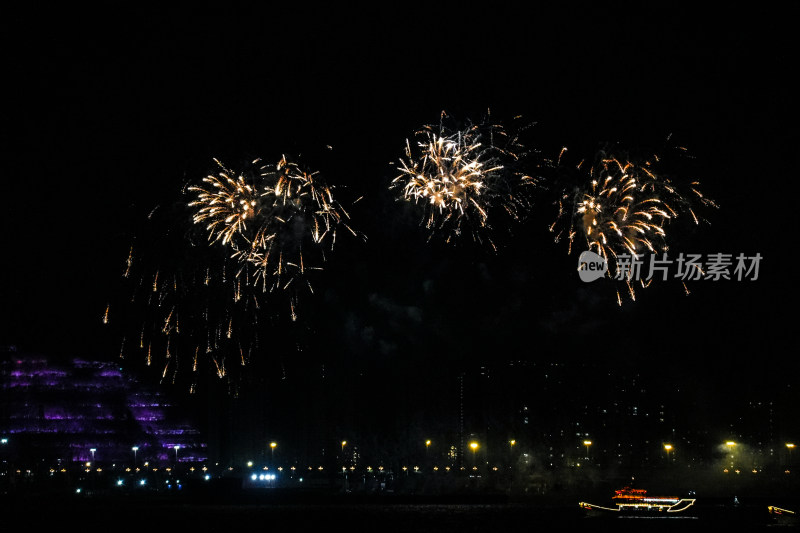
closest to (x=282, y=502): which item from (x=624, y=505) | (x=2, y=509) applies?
(x=2, y=509)

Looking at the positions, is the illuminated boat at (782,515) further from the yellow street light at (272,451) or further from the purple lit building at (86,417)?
the purple lit building at (86,417)

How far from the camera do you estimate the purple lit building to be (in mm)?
105438

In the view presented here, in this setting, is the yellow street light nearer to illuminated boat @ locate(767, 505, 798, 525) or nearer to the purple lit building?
the purple lit building

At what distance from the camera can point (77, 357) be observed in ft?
379

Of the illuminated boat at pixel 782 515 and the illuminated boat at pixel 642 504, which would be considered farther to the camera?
the illuminated boat at pixel 782 515

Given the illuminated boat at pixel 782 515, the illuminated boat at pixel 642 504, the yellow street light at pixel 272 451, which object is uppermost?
the yellow street light at pixel 272 451

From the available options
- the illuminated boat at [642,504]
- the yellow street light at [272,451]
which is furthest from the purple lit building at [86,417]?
the illuminated boat at [642,504]

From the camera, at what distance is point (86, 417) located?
11150 cm

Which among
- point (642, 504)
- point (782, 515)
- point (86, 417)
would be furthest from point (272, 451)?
point (782, 515)

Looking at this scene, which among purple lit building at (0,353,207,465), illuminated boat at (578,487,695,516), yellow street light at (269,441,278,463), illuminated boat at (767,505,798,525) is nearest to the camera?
illuminated boat at (578,487,695,516)

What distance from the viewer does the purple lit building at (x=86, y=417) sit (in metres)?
105

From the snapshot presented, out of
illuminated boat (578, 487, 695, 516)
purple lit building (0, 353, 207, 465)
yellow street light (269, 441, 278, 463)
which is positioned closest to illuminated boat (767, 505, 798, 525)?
illuminated boat (578, 487, 695, 516)

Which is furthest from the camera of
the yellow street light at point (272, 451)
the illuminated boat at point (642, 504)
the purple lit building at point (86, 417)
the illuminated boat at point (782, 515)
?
the yellow street light at point (272, 451)

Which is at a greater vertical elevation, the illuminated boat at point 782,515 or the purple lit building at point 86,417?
the purple lit building at point 86,417
